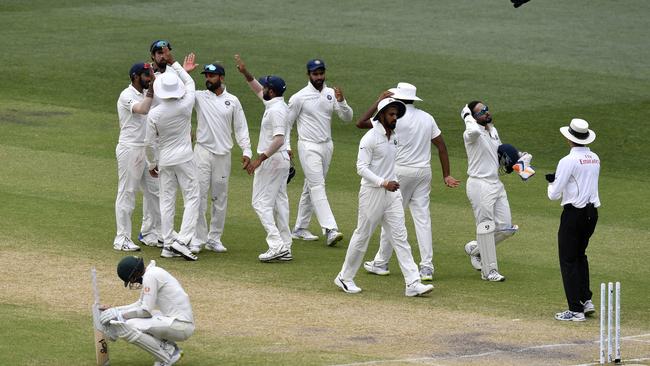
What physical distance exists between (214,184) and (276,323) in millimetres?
4166

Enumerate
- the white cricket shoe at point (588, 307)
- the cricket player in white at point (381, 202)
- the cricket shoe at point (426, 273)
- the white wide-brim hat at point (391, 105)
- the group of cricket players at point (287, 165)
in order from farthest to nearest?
the cricket shoe at point (426, 273) < the group of cricket players at point (287, 165) < the cricket player in white at point (381, 202) < the white wide-brim hat at point (391, 105) < the white cricket shoe at point (588, 307)

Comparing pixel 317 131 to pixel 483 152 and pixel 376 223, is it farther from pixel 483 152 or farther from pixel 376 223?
pixel 376 223

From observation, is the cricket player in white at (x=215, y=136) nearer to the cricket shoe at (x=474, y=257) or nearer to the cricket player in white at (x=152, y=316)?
the cricket shoe at (x=474, y=257)

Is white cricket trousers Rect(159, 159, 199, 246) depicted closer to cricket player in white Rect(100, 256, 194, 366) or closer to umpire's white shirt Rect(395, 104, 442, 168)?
umpire's white shirt Rect(395, 104, 442, 168)

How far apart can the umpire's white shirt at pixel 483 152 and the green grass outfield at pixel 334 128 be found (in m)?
1.39

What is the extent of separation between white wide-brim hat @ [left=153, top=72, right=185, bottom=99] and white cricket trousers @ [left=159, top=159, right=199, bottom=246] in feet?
3.07

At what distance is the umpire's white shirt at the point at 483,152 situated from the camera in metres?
17.6

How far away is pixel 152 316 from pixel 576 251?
523 cm

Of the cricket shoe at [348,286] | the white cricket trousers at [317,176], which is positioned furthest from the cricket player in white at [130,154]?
the cricket shoe at [348,286]

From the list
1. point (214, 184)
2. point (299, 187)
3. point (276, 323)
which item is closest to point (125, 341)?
point (276, 323)

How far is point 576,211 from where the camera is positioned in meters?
15.6

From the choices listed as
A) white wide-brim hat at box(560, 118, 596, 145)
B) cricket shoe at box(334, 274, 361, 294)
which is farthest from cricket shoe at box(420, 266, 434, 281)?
white wide-brim hat at box(560, 118, 596, 145)

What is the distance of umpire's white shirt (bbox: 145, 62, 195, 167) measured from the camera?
18.1 m

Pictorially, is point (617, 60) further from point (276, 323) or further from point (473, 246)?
point (276, 323)
